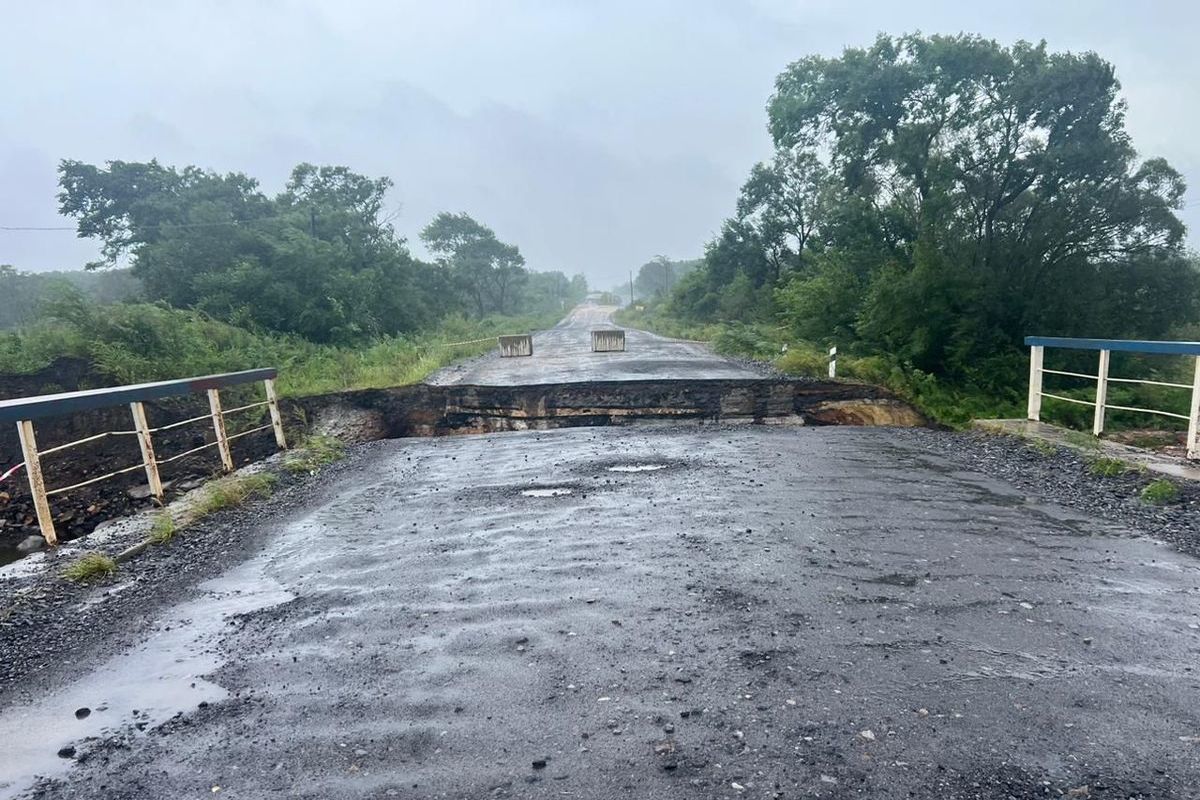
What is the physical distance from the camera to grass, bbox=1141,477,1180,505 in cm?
633

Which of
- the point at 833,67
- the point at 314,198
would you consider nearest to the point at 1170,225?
the point at 833,67

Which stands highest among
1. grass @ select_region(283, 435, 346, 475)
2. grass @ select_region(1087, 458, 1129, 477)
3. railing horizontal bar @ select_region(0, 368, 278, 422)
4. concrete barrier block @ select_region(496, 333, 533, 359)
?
railing horizontal bar @ select_region(0, 368, 278, 422)

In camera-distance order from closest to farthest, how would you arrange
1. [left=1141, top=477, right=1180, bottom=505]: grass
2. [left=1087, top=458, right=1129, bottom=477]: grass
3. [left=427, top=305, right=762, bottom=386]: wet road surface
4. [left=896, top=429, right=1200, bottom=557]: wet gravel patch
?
1. [left=896, top=429, right=1200, bottom=557]: wet gravel patch
2. [left=1141, top=477, right=1180, bottom=505]: grass
3. [left=1087, top=458, right=1129, bottom=477]: grass
4. [left=427, top=305, right=762, bottom=386]: wet road surface

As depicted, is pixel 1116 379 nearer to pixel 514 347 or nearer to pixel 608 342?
pixel 608 342

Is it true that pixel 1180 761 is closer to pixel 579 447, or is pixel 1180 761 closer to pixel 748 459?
pixel 748 459

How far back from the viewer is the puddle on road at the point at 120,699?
3008 mm

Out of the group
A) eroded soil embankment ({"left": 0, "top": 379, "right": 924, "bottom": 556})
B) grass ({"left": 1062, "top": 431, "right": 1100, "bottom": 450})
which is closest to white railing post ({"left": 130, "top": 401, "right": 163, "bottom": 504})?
eroded soil embankment ({"left": 0, "top": 379, "right": 924, "bottom": 556})

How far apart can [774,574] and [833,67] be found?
22.2m

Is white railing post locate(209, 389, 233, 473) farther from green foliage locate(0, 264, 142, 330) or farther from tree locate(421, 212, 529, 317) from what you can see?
tree locate(421, 212, 529, 317)

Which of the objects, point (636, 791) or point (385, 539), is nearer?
point (636, 791)

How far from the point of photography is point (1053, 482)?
7.33 meters

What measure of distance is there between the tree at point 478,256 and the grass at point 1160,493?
180 ft

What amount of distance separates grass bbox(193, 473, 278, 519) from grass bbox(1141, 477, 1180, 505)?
29.3 ft

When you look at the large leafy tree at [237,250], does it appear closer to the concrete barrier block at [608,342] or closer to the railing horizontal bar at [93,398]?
the concrete barrier block at [608,342]
